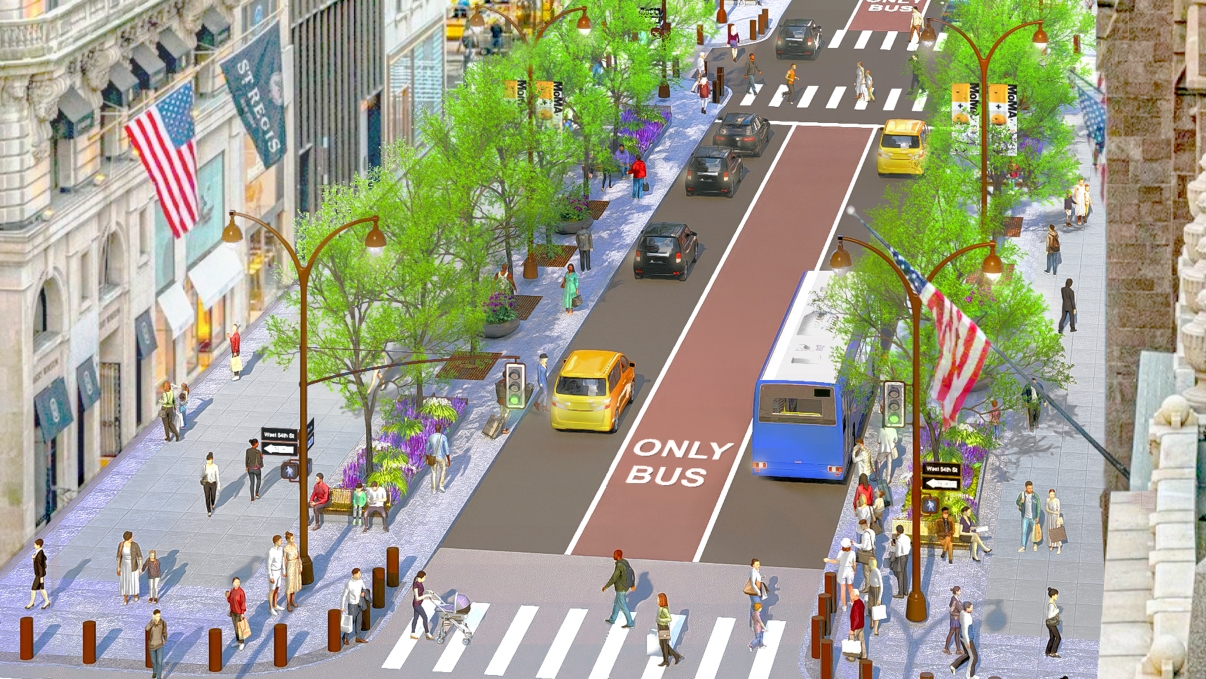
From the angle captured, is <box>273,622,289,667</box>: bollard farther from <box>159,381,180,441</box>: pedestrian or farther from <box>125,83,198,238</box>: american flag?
<box>125,83,198,238</box>: american flag

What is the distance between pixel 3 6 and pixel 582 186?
87.7ft

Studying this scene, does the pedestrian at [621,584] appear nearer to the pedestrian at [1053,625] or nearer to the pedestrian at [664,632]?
the pedestrian at [664,632]

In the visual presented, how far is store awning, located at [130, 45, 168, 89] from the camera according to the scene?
192 ft

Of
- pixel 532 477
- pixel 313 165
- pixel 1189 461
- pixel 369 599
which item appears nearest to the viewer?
pixel 1189 461

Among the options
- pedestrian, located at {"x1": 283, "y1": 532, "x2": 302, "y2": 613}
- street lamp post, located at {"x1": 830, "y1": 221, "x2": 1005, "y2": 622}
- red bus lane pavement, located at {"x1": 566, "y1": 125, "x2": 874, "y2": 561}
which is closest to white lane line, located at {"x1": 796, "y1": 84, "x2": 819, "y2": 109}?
red bus lane pavement, located at {"x1": 566, "y1": 125, "x2": 874, "y2": 561}

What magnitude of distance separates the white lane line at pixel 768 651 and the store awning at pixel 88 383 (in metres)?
19.2

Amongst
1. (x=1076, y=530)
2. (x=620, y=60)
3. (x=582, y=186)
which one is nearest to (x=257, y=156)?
(x=582, y=186)

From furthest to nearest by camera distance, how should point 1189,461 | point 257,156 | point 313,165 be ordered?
point 313,165 < point 257,156 < point 1189,461

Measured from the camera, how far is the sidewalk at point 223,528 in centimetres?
4569

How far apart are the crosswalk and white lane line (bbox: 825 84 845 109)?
1667 inches

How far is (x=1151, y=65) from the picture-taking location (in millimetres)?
32312

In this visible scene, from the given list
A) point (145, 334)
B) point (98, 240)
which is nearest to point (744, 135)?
point (145, 334)

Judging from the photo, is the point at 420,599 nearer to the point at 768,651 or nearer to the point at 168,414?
the point at 768,651

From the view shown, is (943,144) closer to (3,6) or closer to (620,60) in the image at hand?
(620,60)
